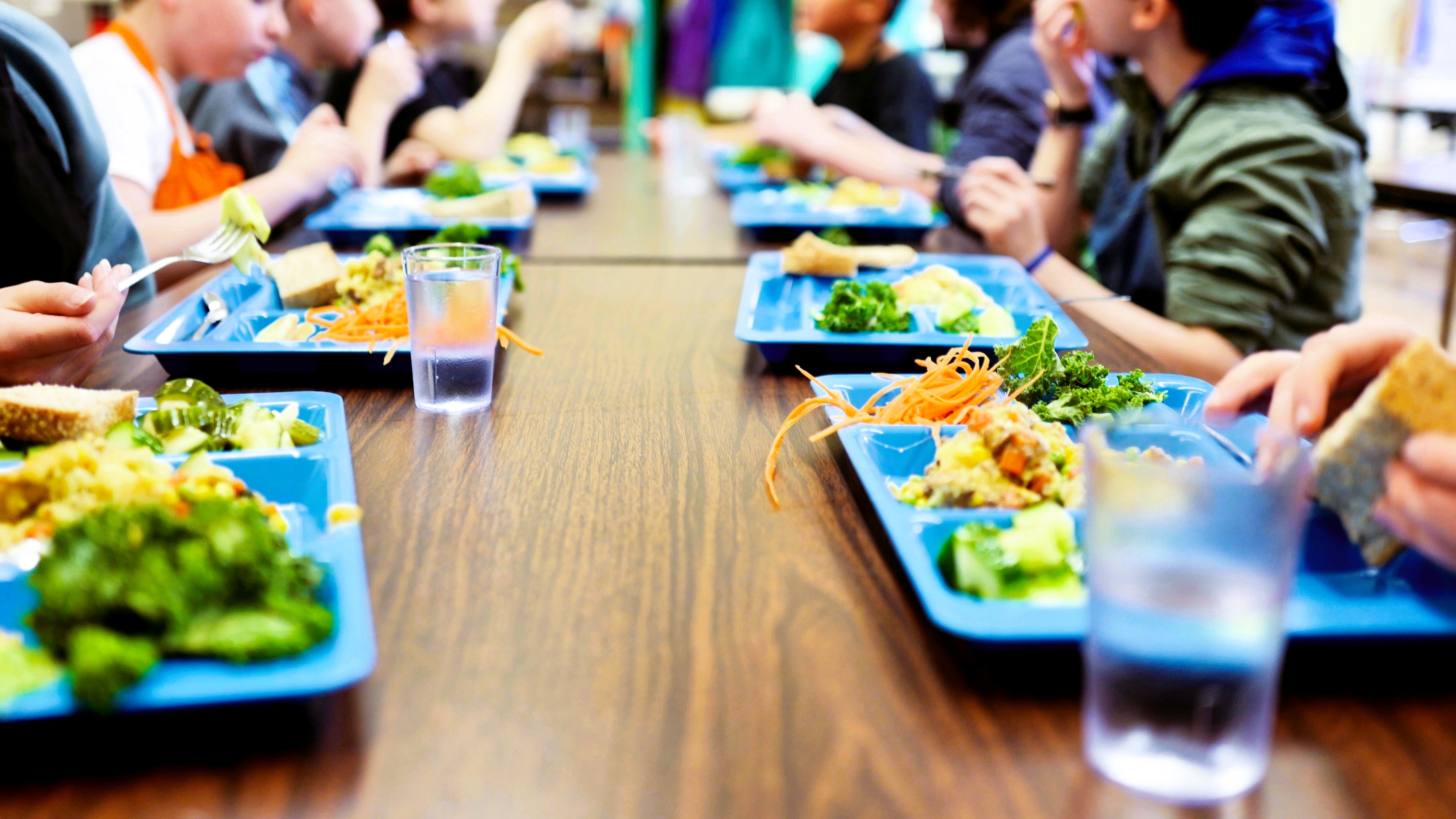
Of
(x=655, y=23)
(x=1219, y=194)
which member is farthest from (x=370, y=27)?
(x=655, y=23)

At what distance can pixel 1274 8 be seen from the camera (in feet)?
6.49

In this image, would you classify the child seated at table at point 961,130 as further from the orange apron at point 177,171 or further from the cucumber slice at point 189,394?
the cucumber slice at point 189,394

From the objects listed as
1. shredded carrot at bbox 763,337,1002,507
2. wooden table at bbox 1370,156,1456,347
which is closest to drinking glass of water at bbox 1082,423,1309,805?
shredded carrot at bbox 763,337,1002,507

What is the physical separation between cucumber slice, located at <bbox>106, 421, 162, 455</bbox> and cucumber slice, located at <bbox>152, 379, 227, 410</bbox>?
0.04 m

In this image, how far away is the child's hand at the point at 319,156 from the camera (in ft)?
8.20

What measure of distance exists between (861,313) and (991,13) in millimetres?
2552

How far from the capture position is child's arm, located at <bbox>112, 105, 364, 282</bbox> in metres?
2.18

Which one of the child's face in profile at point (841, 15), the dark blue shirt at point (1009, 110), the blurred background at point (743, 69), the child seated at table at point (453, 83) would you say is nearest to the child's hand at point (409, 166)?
the child seated at table at point (453, 83)

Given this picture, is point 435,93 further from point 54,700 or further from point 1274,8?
point 54,700

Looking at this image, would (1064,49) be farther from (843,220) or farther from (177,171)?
(177,171)

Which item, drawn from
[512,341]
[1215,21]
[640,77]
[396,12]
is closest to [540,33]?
[396,12]

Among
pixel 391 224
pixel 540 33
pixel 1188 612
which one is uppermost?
pixel 540 33

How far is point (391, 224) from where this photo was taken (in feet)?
7.65

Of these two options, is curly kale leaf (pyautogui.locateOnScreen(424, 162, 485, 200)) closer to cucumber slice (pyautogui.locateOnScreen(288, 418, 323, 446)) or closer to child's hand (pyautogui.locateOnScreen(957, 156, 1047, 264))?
child's hand (pyautogui.locateOnScreen(957, 156, 1047, 264))
